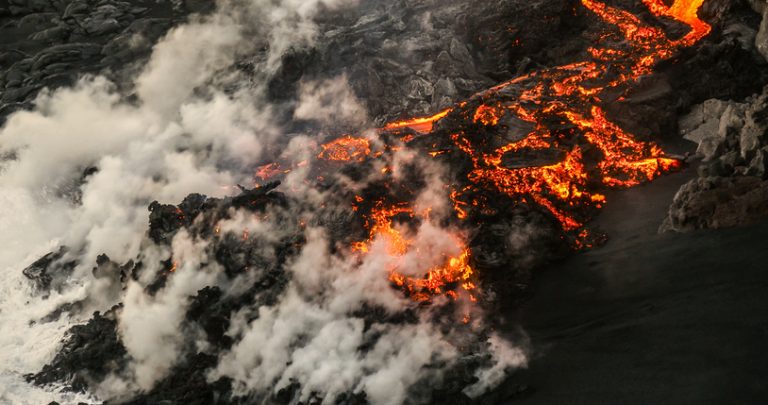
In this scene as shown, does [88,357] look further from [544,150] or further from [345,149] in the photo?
[544,150]

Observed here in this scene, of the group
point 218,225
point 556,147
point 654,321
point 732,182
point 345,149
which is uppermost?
point 732,182

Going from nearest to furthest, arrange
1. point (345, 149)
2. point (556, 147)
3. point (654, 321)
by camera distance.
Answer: point (654, 321) → point (556, 147) → point (345, 149)

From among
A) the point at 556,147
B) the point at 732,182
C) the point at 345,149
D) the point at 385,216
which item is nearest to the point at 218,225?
the point at 385,216

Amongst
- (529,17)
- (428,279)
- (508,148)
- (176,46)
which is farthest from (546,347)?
(176,46)

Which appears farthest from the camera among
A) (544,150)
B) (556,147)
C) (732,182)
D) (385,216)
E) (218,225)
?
(218,225)

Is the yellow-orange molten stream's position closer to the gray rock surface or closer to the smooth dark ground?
the smooth dark ground

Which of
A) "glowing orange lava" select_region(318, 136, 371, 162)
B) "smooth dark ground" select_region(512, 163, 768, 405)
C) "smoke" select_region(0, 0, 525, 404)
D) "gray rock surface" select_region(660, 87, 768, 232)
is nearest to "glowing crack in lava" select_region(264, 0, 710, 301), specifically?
"glowing orange lava" select_region(318, 136, 371, 162)
